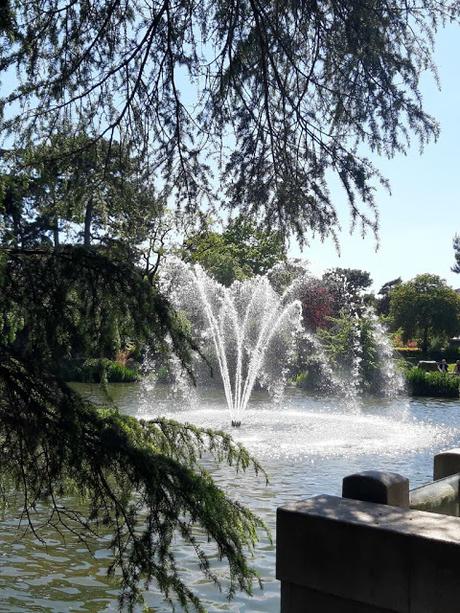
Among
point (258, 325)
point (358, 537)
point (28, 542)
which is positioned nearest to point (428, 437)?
point (28, 542)

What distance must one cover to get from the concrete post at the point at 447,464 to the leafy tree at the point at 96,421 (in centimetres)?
258

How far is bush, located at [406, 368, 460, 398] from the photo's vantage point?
87.9ft

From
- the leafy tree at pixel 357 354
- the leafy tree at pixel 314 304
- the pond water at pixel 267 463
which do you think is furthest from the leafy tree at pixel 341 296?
the pond water at pixel 267 463

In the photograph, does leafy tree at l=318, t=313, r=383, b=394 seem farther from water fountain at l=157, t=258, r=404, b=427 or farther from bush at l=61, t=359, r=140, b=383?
bush at l=61, t=359, r=140, b=383

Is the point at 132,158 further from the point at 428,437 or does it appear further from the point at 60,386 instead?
the point at 428,437

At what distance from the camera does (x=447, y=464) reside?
5.95 metres

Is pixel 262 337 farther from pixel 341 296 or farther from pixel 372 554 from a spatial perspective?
pixel 372 554

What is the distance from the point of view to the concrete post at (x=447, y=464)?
592 centimetres

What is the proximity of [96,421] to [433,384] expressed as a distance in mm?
25110

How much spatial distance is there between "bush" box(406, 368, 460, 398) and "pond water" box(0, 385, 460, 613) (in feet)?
5.40

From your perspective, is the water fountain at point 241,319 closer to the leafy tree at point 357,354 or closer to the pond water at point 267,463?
the leafy tree at point 357,354

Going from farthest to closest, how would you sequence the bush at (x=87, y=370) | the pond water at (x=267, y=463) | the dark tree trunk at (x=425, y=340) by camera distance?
the dark tree trunk at (x=425, y=340) → the pond water at (x=267, y=463) → the bush at (x=87, y=370)

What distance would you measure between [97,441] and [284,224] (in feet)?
8.66

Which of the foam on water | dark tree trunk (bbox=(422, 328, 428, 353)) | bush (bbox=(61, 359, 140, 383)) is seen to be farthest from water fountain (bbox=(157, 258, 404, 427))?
bush (bbox=(61, 359, 140, 383))
